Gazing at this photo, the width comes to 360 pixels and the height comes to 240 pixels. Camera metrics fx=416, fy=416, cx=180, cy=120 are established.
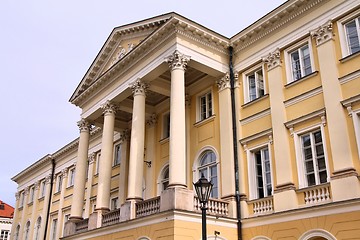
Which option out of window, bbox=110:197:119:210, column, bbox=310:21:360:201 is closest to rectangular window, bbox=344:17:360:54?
column, bbox=310:21:360:201

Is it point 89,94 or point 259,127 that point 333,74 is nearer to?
point 259,127

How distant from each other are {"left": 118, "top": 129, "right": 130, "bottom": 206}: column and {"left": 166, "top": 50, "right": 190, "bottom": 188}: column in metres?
8.14

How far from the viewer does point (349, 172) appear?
13328 mm

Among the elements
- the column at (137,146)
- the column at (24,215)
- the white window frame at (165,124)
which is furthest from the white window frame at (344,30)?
the column at (24,215)

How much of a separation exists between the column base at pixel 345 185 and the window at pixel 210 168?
5690mm

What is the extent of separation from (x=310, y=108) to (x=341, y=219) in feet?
13.7

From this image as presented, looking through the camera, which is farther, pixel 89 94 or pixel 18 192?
pixel 18 192

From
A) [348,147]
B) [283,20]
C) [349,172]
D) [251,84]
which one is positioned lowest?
[349,172]

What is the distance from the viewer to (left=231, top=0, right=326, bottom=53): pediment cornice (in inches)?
644

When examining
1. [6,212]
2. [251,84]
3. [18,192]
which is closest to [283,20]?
[251,84]

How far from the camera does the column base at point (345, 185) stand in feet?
43.1

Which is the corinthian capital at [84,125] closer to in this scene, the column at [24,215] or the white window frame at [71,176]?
the white window frame at [71,176]

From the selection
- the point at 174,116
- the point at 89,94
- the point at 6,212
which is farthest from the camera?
the point at 6,212

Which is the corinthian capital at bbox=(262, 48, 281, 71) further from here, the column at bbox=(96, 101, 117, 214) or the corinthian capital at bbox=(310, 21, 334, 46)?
A: the column at bbox=(96, 101, 117, 214)
